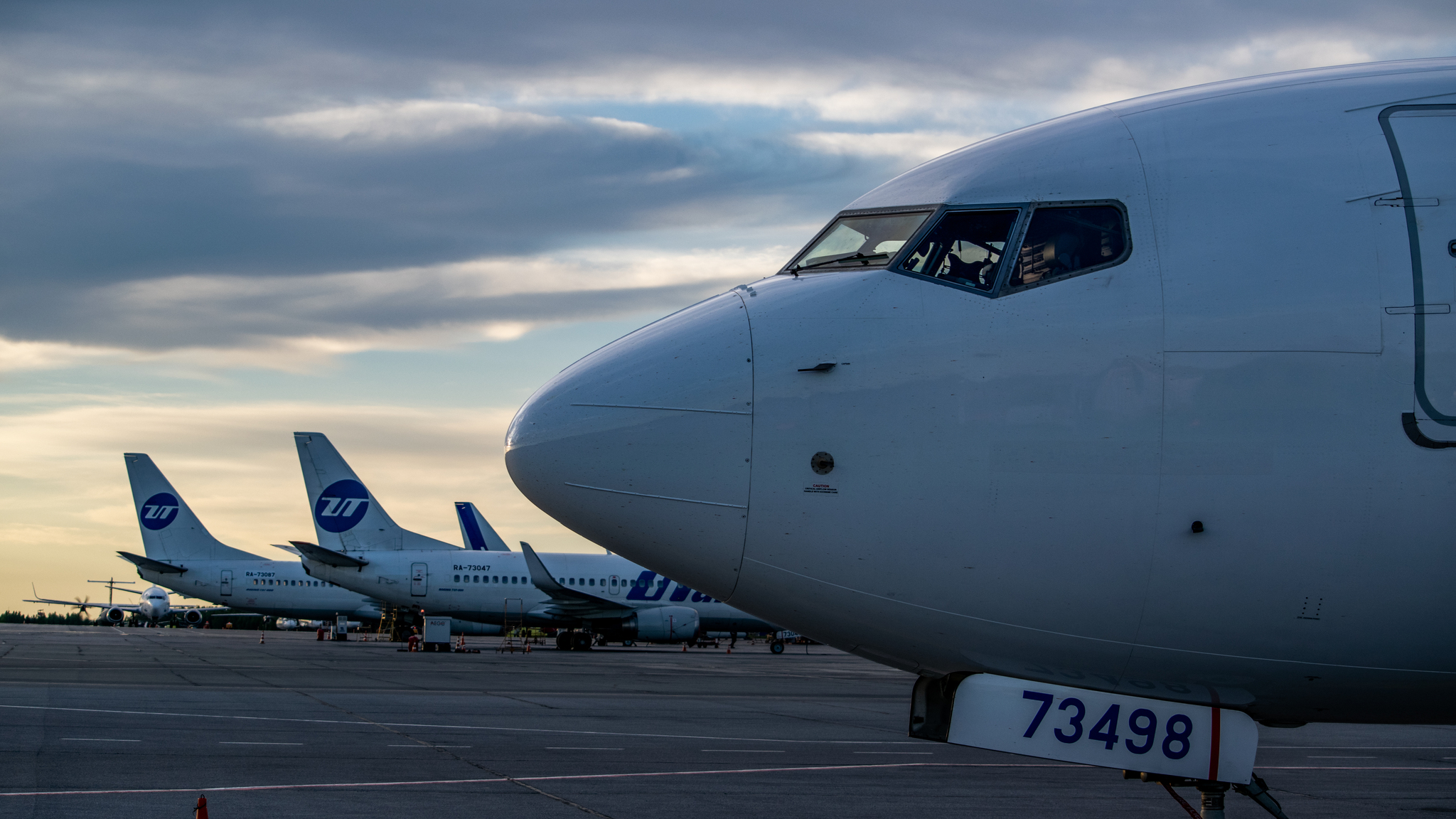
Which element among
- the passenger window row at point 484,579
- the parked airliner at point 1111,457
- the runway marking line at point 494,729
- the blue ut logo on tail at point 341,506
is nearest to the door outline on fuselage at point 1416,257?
the parked airliner at point 1111,457

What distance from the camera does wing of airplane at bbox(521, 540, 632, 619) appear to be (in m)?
43.5

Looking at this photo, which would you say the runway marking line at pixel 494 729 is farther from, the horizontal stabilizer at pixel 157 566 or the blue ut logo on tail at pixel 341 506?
the horizontal stabilizer at pixel 157 566

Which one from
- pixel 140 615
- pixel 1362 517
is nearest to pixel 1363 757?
pixel 1362 517

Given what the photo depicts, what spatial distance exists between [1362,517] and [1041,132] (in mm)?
2067

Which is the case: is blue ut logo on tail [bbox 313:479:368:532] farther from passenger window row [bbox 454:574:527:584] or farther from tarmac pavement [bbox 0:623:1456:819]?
tarmac pavement [bbox 0:623:1456:819]

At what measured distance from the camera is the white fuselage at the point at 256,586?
2106 inches

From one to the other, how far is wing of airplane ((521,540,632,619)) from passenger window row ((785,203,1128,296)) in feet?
126

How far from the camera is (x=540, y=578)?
44094mm

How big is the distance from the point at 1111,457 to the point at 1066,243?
0.90 metres

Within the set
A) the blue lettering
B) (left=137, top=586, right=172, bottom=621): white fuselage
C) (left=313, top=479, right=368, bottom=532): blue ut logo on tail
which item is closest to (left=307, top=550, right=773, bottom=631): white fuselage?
the blue lettering

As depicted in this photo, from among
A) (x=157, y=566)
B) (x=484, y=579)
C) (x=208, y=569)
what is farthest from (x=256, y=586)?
(x=484, y=579)

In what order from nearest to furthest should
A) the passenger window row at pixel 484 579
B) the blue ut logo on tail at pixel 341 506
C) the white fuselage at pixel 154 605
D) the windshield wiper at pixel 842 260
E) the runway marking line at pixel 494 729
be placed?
1. the windshield wiper at pixel 842 260
2. the runway marking line at pixel 494 729
3. the passenger window row at pixel 484 579
4. the blue ut logo on tail at pixel 341 506
5. the white fuselage at pixel 154 605

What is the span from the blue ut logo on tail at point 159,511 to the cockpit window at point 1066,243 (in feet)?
189

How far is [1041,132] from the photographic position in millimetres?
5309
